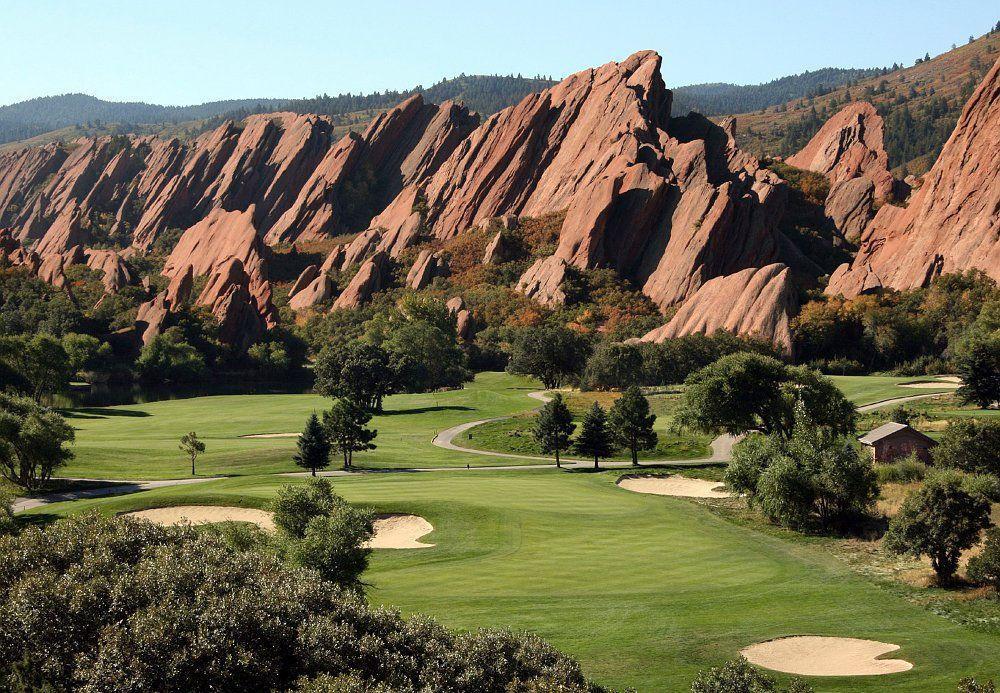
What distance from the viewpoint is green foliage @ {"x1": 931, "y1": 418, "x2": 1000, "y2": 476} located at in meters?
51.9

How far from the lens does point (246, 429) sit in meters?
85.9

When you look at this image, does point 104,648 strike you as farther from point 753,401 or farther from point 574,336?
point 574,336

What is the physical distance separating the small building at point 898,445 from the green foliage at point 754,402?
519 cm

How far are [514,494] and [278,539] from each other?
72.7 ft

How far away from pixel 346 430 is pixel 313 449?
15.6 ft

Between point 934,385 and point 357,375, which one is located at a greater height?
point 357,375

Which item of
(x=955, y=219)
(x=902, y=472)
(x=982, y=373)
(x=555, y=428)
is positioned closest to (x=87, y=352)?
(x=555, y=428)

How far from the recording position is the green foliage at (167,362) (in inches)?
5305

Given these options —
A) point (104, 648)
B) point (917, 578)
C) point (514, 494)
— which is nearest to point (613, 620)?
point (917, 578)

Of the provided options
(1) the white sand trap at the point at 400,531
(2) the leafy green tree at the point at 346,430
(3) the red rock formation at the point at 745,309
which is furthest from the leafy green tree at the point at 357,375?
(1) the white sand trap at the point at 400,531

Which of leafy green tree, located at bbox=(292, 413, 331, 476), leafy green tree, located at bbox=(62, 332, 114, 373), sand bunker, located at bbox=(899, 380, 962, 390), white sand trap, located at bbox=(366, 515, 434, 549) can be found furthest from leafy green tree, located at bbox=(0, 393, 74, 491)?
sand bunker, located at bbox=(899, 380, 962, 390)

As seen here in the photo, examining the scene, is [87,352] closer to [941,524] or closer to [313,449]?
[313,449]

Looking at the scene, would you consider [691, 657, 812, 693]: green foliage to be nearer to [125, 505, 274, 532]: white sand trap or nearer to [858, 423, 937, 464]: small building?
[125, 505, 274, 532]: white sand trap

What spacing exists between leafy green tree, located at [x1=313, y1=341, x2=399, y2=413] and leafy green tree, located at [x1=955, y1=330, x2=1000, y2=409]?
5665cm
